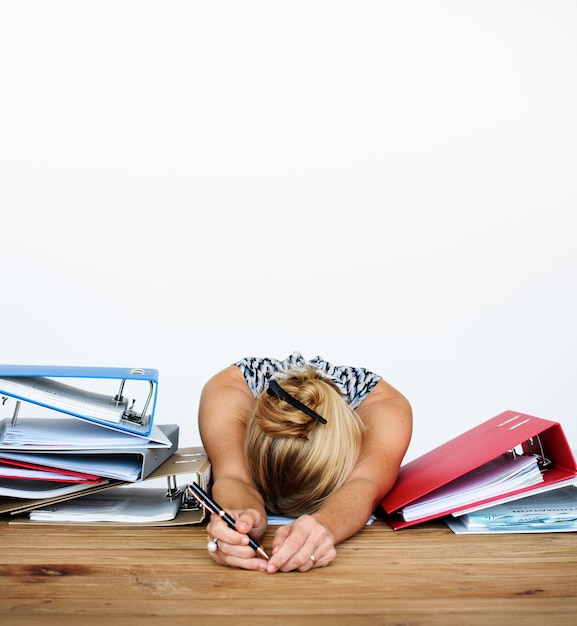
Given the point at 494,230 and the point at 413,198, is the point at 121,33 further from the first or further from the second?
the point at 494,230

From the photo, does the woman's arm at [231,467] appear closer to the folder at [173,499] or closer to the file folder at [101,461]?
the folder at [173,499]

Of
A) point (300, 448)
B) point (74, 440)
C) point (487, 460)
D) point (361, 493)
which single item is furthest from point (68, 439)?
point (487, 460)

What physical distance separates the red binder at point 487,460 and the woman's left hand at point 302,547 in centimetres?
26

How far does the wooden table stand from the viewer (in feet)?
3.16

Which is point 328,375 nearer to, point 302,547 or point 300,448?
point 300,448

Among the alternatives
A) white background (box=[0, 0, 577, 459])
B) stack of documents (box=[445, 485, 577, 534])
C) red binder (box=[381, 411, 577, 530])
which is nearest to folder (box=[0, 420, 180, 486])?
red binder (box=[381, 411, 577, 530])

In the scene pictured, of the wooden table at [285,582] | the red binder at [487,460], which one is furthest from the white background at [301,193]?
the wooden table at [285,582]

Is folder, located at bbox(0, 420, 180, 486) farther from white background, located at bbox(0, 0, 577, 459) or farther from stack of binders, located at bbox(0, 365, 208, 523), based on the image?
white background, located at bbox(0, 0, 577, 459)

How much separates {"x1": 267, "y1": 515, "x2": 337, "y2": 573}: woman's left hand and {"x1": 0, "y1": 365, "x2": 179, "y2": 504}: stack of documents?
0.32 meters

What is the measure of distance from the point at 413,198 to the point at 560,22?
1.39 metres

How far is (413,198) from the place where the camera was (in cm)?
440

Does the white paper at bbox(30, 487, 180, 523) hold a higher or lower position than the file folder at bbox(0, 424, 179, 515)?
lower

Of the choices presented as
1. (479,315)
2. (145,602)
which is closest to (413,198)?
(479,315)

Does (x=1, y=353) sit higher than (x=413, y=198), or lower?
lower
